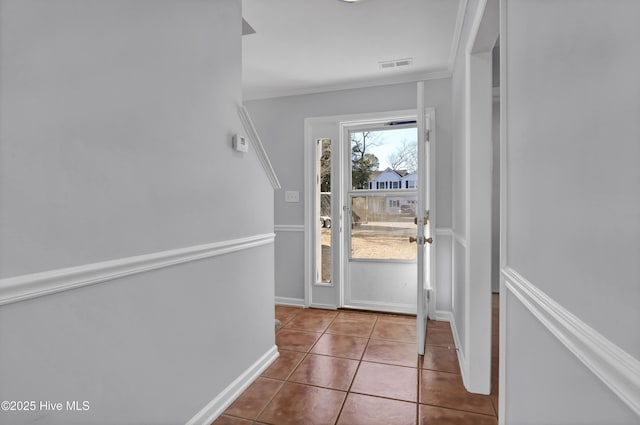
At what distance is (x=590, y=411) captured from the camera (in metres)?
0.62

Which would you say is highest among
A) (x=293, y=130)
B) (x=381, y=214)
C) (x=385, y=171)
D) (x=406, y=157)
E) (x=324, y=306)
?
(x=293, y=130)

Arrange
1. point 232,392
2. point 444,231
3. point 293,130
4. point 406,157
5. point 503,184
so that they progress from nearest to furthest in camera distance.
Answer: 1. point 503,184
2. point 232,392
3. point 444,231
4. point 406,157
5. point 293,130

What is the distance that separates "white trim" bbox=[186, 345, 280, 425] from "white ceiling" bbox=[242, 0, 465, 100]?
90.5 inches

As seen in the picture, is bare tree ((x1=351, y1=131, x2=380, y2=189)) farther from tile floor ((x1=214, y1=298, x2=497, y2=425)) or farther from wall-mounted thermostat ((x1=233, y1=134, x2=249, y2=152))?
wall-mounted thermostat ((x1=233, y1=134, x2=249, y2=152))

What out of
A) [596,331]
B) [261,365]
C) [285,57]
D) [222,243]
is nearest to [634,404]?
[596,331]

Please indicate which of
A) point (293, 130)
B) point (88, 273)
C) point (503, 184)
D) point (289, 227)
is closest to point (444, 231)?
point (289, 227)

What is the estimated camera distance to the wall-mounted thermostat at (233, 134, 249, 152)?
1903mm

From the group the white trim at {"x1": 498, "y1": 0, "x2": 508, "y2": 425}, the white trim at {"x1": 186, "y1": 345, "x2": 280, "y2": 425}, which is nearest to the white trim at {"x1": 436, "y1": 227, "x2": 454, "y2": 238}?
the white trim at {"x1": 186, "y1": 345, "x2": 280, "y2": 425}

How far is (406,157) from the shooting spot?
3463 mm

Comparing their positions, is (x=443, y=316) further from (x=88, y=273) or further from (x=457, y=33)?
(x=88, y=273)

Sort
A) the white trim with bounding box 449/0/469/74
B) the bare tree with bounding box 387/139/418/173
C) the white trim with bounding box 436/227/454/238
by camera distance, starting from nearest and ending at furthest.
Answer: the white trim with bounding box 449/0/469/74 → the white trim with bounding box 436/227/454/238 → the bare tree with bounding box 387/139/418/173

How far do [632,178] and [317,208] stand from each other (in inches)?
128

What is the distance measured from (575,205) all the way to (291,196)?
3201 mm

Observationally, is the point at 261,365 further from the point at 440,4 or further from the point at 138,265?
the point at 440,4
